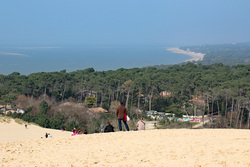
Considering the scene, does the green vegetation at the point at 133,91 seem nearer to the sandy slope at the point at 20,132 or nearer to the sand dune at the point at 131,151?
the sandy slope at the point at 20,132

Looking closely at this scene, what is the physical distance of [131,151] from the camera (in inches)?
358

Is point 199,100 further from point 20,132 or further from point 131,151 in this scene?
point 131,151

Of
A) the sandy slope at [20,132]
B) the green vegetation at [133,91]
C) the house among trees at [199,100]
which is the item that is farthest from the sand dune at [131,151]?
the house among trees at [199,100]

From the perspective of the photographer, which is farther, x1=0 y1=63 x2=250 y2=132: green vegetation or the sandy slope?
x1=0 y1=63 x2=250 y2=132: green vegetation

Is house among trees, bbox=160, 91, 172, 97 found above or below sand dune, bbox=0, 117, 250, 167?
below

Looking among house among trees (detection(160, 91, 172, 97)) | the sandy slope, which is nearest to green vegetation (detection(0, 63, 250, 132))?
house among trees (detection(160, 91, 172, 97))

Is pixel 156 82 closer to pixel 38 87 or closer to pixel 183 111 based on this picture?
pixel 183 111

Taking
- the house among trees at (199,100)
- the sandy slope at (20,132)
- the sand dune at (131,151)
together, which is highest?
the sand dune at (131,151)

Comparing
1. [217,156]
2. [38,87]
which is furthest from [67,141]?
[38,87]

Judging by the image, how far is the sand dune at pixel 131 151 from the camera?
7.63 metres

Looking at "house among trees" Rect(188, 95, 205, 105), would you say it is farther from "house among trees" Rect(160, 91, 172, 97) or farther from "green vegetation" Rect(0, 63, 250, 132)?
"house among trees" Rect(160, 91, 172, 97)

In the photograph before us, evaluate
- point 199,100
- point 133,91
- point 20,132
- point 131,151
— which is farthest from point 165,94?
point 131,151

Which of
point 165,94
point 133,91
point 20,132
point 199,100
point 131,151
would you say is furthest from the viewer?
point 165,94

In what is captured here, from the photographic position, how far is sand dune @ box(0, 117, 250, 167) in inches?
301
